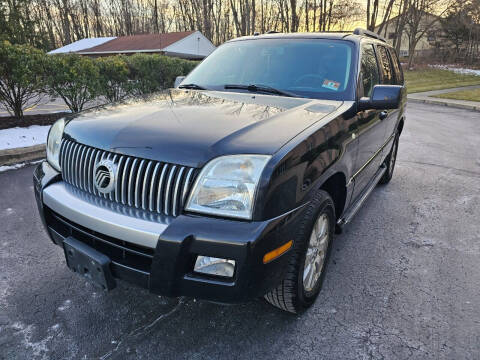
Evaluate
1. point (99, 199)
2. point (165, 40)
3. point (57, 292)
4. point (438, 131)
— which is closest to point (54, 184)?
point (99, 199)

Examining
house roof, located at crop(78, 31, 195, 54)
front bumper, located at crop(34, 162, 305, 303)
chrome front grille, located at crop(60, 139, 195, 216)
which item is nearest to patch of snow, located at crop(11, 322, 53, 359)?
front bumper, located at crop(34, 162, 305, 303)

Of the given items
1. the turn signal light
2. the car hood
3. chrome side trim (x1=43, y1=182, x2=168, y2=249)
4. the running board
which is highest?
the car hood

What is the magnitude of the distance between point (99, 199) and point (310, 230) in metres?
1.19

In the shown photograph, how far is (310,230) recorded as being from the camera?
2012mm

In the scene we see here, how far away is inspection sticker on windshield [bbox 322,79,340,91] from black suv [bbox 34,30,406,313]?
68mm

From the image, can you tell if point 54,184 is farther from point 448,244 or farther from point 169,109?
point 448,244

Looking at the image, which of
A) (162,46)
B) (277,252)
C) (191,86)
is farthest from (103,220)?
(162,46)

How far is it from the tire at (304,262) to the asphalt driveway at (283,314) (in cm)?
18

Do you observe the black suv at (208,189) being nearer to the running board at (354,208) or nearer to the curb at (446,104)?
the running board at (354,208)

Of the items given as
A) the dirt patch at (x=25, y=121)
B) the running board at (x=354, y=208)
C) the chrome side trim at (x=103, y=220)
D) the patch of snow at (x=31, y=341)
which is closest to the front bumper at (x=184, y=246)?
the chrome side trim at (x=103, y=220)

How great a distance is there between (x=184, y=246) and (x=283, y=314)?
1.07 m

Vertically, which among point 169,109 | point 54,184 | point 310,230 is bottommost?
point 310,230

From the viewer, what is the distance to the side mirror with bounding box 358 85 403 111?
2.63m

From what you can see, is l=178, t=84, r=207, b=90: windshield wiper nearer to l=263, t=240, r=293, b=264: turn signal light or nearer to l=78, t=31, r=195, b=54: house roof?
l=263, t=240, r=293, b=264: turn signal light
